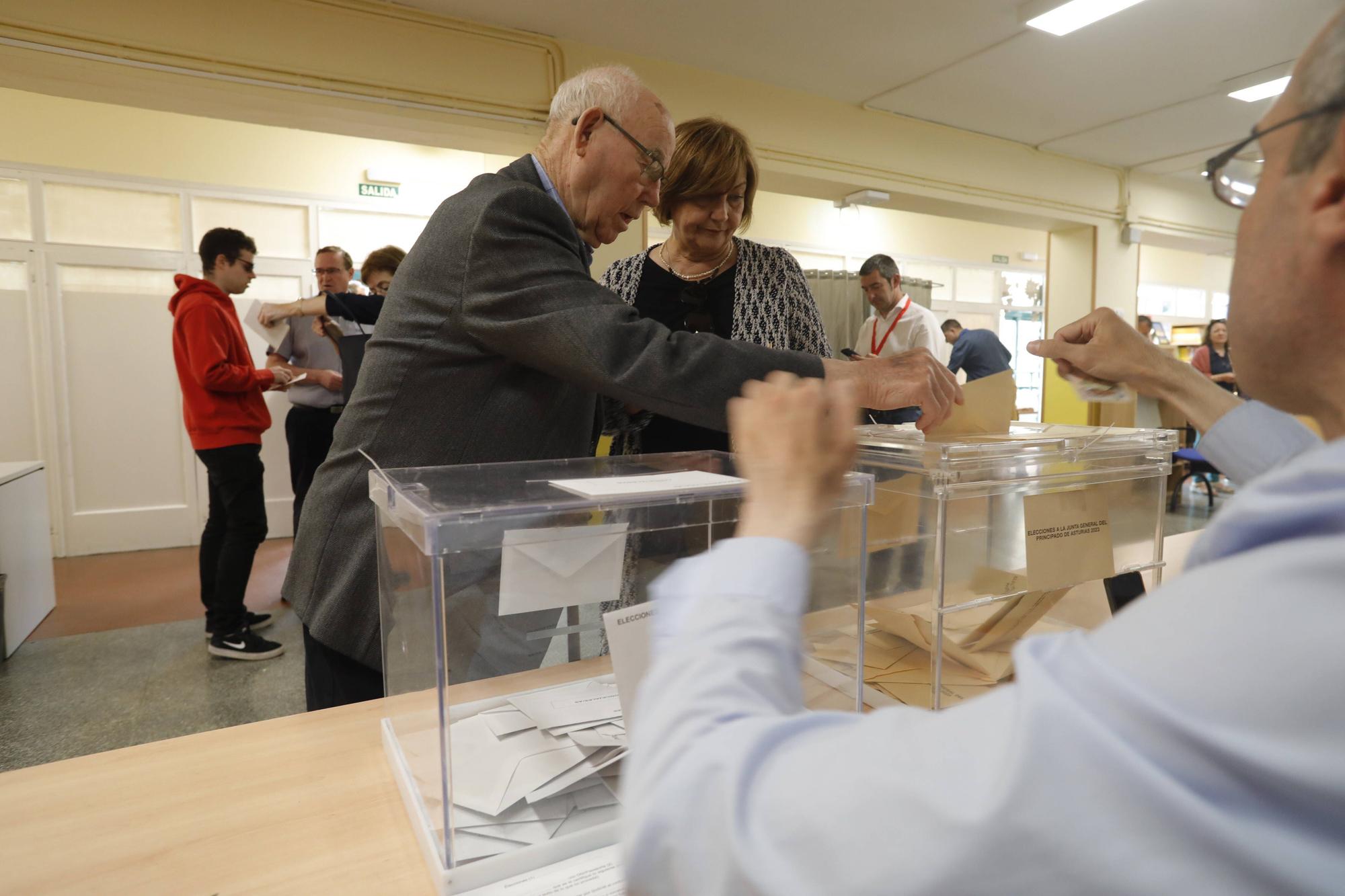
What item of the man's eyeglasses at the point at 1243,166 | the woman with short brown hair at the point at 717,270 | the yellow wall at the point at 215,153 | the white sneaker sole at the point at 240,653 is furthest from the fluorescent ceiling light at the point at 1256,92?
the white sneaker sole at the point at 240,653

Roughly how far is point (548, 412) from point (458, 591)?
18.4 inches

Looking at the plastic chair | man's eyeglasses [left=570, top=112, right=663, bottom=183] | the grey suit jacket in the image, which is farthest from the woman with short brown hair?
the plastic chair

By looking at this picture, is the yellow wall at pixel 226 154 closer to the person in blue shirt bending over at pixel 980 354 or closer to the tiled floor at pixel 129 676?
the person in blue shirt bending over at pixel 980 354

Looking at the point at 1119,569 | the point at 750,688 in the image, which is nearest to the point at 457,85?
the point at 1119,569

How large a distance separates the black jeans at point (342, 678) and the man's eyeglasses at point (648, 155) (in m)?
0.81

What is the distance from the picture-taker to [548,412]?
41.1 inches

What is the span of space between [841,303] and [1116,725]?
5.81 metres

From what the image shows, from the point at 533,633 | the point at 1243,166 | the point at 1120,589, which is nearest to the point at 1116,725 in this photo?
the point at 1243,166

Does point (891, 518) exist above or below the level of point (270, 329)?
below

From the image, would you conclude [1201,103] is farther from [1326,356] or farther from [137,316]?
[137,316]

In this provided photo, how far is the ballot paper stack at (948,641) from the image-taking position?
0.84 metres

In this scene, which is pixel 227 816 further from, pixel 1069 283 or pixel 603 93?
pixel 1069 283

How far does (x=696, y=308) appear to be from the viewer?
158 cm

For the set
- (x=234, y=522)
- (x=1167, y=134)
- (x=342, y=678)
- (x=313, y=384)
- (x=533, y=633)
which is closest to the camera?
(x=533, y=633)
